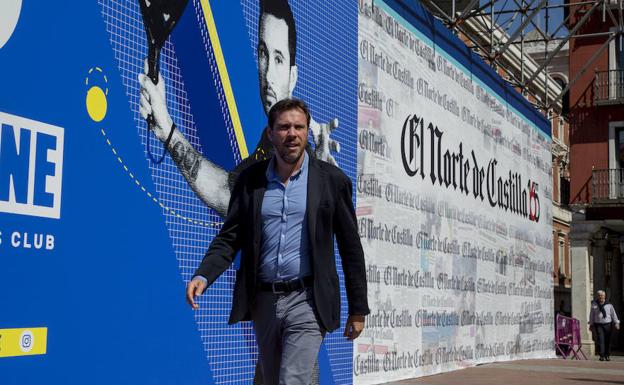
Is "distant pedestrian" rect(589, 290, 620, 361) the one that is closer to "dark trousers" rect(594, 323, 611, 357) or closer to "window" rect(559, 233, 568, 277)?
"dark trousers" rect(594, 323, 611, 357)

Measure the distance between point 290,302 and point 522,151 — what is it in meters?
15.9

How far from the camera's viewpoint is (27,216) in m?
5.96

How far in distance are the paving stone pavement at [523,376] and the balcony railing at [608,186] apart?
644 inches

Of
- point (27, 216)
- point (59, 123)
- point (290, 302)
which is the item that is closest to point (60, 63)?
point (59, 123)

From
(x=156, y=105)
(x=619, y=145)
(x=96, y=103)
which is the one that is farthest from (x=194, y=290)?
(x=619, y=145)

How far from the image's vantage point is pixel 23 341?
5.94m

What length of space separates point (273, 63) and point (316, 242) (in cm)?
492

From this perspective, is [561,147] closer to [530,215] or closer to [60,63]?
[530,215]

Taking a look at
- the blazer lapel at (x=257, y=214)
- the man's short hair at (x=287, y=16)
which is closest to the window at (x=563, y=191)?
the man's short hair at (x=287, y=16)

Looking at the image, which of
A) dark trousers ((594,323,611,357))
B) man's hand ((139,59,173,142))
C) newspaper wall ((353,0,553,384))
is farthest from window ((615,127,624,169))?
man's hand ((139,59,173,142))

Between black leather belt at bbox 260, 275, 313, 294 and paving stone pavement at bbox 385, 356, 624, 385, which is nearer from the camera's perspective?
black leather belt at bbox 260, 275, 313, 294

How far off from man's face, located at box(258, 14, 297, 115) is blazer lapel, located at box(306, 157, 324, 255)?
14.6 feet

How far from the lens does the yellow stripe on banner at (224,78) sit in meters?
8.37

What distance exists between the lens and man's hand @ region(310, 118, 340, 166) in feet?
33.9
